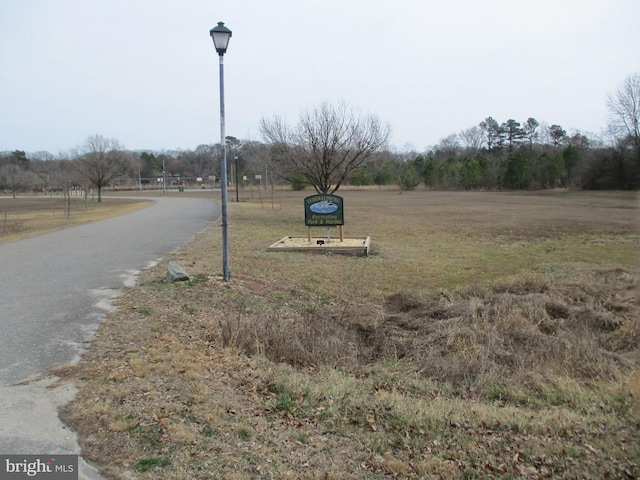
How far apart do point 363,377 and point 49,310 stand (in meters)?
4.47

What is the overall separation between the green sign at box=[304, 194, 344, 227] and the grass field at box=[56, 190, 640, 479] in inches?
170

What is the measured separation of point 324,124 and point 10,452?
20800 mm

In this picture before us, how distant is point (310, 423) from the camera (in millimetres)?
3639

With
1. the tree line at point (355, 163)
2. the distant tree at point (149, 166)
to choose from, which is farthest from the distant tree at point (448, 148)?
the distant tree at point (149, 166)

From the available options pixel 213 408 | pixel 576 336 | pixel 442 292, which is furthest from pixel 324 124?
pixel 213 408

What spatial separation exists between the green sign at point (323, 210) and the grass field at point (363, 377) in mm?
4315

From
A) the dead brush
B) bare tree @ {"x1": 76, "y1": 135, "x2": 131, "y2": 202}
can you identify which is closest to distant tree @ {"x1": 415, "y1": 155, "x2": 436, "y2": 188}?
bare tree @ {"x1": 76, "y1": 135, "x2": 131, "y2": 202}

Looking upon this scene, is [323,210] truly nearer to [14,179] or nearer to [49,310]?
[49,310]

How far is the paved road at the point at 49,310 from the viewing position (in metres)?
3.45

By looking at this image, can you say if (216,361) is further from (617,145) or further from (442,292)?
(617,145)

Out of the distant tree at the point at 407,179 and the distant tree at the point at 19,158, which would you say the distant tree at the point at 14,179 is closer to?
the distant tree at the point at 19,158

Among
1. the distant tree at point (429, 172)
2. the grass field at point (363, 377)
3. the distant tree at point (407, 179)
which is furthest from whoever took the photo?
the distant tree at point (429, 172)

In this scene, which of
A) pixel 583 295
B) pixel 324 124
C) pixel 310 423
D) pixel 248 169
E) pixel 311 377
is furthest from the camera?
pixel 248 169

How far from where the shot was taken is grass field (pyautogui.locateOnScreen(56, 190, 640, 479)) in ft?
10.3
